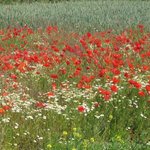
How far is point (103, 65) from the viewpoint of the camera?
360 inches

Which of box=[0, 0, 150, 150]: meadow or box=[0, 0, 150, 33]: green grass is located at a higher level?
box=[0, 0, 150, 150]: meadow

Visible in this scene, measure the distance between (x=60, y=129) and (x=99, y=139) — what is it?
1.93 ft

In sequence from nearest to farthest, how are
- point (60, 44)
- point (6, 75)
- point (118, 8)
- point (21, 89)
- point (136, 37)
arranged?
point (21, 89), point (6, 75), point (60, 44), point (136, 37), point (118, 8)

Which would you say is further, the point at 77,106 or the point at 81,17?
the point at 81,17

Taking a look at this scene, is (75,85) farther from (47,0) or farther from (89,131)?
(47,0)

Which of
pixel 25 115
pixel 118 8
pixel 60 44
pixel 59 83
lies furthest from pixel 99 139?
pixel 118 8

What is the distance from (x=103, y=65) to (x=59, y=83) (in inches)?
38.8

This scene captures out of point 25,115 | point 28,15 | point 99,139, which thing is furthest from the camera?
point 28,15

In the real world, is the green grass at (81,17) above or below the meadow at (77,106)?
below

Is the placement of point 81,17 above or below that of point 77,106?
below

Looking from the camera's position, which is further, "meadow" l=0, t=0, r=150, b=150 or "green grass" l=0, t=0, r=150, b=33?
"green grass" l=0, t=0, r=150, b=33

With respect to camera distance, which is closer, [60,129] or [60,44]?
[60,129]

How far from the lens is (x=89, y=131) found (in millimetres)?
6777

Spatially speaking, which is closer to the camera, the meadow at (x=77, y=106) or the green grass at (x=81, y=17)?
the meadow at (x=77, y=106)
